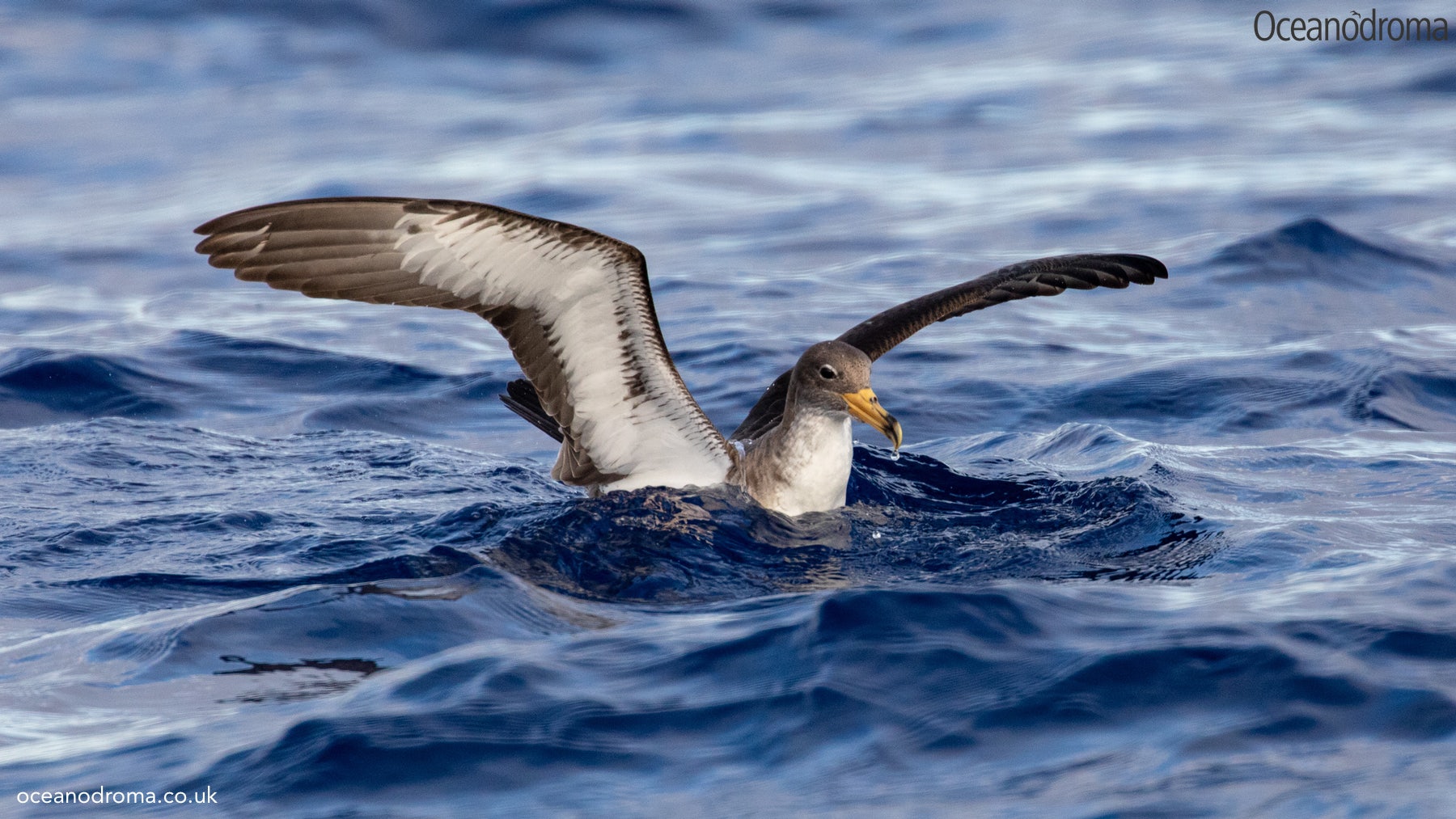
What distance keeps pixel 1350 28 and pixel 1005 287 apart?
16.1m

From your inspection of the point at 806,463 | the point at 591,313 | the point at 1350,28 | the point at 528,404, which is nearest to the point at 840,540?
the point at 806,463

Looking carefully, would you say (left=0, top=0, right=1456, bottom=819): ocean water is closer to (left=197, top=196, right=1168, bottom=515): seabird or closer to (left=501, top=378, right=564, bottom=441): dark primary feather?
(left=197, top=196, right=1168, bottom=515): seabird

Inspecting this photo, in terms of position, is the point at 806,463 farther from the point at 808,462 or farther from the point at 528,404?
the point at 528,404

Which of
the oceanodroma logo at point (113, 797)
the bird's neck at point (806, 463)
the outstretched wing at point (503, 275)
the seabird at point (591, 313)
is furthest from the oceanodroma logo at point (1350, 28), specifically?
the oceanodroma logo at point (113, 797)

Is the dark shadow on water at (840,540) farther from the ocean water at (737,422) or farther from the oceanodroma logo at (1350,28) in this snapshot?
the oceanodroma logo at (1350,28)

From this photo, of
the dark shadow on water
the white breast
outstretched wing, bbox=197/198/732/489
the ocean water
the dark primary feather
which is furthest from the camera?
the dark primary feather

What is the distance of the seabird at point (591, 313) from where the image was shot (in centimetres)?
693

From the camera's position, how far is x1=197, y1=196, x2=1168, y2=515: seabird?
273 inches

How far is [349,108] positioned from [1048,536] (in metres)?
15.2

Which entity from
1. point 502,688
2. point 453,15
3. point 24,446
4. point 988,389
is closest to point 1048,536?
point 502,688

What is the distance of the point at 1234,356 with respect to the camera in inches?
477

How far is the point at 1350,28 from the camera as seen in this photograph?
2273cm

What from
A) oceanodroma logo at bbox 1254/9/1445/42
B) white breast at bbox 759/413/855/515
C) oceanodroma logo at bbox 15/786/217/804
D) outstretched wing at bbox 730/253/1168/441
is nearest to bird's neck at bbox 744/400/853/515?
white breast at bbox 759/413/855/515

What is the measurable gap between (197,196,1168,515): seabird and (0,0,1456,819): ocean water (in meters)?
0.28
